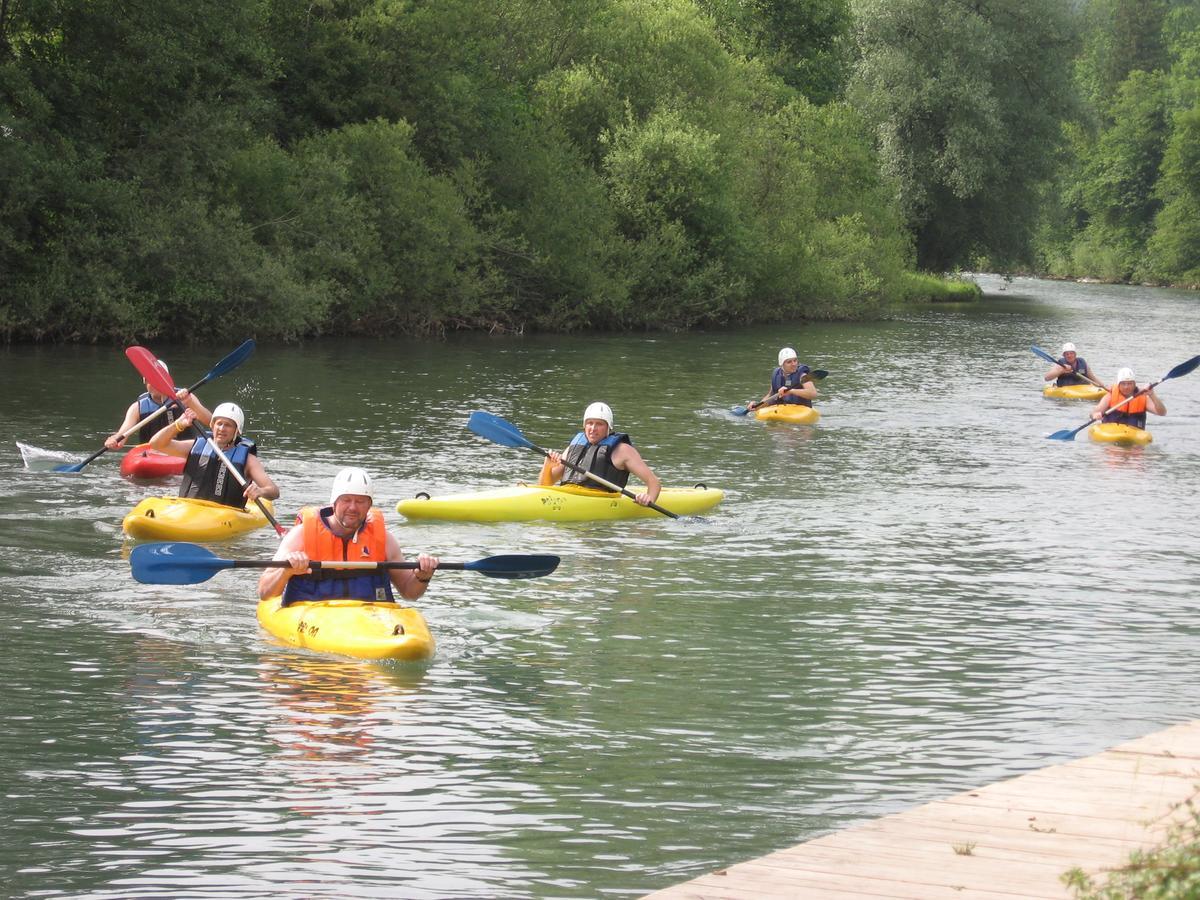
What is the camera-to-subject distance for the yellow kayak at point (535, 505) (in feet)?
43.1

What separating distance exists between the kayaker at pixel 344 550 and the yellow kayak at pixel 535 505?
3.93 metres

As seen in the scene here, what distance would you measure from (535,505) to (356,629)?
15.9ft

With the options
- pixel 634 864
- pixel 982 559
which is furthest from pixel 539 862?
pixel 982 559

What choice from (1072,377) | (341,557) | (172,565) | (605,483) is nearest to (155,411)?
(605,483)

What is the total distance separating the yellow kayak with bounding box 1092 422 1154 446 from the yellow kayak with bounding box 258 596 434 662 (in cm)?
1239

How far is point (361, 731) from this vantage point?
24.6 feet

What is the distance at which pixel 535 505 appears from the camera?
13.4 meters

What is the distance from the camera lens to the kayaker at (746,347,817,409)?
2073 centimetres

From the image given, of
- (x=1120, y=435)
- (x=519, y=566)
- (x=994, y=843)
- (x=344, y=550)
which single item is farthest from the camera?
(x=1120, y=435)

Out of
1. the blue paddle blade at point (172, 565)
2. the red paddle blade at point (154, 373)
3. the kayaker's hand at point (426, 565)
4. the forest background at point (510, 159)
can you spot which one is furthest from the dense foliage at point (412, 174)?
the kayaker's hand at point (426, 565)

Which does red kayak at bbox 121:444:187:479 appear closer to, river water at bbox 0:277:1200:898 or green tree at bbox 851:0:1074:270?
river water at bbox 0:277:1200:898

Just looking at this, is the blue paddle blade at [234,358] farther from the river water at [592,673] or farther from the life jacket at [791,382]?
the life jacket at [791,382]

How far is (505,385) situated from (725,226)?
51.6ft

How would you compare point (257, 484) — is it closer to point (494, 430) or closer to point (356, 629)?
point (494, 430)
